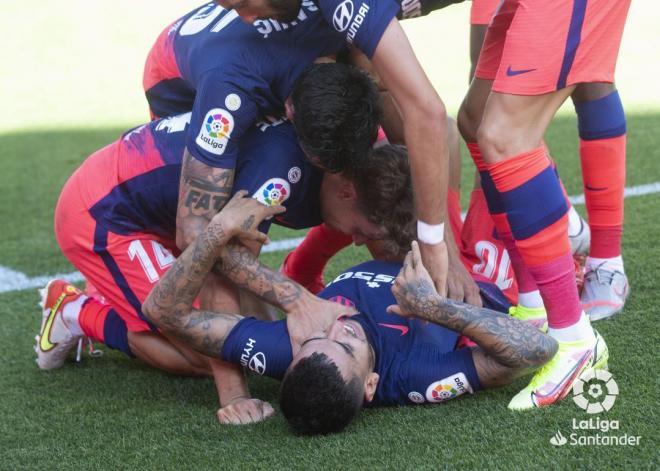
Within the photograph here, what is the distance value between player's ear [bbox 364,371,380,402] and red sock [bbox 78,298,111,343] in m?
1.35

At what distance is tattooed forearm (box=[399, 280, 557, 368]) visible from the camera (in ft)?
9.89

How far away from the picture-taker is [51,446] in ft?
10.3

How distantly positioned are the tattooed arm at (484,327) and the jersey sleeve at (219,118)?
718mm

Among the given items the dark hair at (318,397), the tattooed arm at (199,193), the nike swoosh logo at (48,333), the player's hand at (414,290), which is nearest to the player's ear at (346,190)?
the tattooed arm at (199,193)

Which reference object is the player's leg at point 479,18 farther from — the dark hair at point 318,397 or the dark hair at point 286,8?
the dark hair at point 318,397

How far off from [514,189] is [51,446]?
5.40ft

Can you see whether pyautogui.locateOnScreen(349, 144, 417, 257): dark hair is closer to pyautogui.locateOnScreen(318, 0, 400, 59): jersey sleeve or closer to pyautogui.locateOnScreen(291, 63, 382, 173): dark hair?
pyautogui.locateOnScreen(291, 63, 382, 173): dark hair

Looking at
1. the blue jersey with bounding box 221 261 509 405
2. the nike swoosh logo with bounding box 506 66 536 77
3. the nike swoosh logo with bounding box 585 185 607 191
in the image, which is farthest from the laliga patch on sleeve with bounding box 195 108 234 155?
the nike swoosh logo with bounding box 585 185 607 191

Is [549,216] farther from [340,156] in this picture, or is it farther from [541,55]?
[340,156]

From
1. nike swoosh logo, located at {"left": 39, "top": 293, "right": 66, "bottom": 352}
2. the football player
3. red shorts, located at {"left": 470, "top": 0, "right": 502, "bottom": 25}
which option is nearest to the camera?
the football player

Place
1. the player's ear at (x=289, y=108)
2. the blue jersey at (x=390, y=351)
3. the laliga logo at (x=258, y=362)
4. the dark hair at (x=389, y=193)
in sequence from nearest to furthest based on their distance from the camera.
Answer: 1. the blue jersey at (x=390, y=351)
2. the laliga logo at (x=258, y=362)
3. the player's ear at (x=289, y=108)
4. the dark hair at (x=389, y=193)

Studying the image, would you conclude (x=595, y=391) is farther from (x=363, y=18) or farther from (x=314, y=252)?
(x=314, y=252)

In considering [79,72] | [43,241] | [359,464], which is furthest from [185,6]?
[359,464]

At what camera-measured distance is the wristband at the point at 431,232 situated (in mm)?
3096
